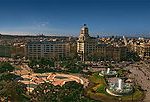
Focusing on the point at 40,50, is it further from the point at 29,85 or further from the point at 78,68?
the point at 29,85

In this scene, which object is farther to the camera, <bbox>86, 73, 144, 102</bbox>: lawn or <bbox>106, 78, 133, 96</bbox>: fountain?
<bbox>106, 78, 133, 96</bbox>: fountain

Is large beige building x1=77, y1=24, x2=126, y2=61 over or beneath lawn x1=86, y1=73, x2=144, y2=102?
over

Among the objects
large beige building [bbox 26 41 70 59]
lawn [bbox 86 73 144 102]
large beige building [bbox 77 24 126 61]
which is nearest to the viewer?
lawn [bbox 86 73 144 102]

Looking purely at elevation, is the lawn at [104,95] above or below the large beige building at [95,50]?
below

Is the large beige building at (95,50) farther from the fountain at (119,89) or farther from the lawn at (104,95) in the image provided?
the fountain at (119,89)

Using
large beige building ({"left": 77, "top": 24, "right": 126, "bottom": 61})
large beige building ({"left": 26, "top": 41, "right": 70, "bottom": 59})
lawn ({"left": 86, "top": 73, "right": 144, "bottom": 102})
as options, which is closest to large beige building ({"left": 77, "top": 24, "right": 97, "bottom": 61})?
large beige building ({"left": 77, "top": 24, "right": 126, "bottom": 61})

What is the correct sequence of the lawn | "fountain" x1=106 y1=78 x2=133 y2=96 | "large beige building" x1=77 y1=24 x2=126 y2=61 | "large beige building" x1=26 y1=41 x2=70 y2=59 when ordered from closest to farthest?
the lawn → "fountain" x1=106 y1=78 x2=133 y2=96 → "large beige building" x1=77 y1=24 x2=126 y2=61 → "large beige building" x1=26 y1=41 x2=70 y2=59

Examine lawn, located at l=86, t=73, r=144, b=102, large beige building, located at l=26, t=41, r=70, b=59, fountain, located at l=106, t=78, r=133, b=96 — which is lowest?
lawn, located at l=86, t=73, r=144, b=102

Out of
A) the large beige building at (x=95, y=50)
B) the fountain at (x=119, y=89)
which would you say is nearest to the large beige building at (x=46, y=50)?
the large beige building at (x=95, y=50)

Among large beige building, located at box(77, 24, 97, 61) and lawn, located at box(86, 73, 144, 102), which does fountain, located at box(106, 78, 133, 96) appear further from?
large beige building, located at box(77, 24, 97, 61)

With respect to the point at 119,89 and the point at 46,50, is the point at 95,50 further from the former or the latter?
the point at 119,89
